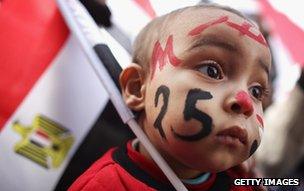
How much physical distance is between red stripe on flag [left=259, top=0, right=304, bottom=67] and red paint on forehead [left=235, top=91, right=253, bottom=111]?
0.37 m

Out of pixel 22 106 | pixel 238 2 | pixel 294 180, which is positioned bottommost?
pixel 294 180

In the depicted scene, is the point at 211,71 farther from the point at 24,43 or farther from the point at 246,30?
the point at 24,43

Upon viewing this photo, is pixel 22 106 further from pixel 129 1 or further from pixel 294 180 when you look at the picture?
pixel 294 180

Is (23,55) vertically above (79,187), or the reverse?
(23,55)

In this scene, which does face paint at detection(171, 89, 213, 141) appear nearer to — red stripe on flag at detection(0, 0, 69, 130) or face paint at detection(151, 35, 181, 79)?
face paint at detection(151, 35, 181, 79)

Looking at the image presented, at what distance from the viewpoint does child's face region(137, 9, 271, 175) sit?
0.56 metres

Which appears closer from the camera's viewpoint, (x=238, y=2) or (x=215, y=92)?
(x=215, y=92)

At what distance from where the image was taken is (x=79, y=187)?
1.96 feet

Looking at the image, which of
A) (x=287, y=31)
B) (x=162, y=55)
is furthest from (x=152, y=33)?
(x=287, y=31)

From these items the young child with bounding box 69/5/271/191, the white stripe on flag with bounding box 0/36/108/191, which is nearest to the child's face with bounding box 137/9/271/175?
the young child with bounding box 69/5/271/191

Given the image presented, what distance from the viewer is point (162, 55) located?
62cm

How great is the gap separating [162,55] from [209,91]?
0.28ft

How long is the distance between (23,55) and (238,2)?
1.28 ft

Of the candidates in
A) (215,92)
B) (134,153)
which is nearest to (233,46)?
(215,92)
